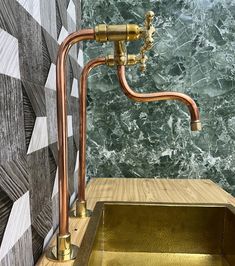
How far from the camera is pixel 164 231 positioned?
3.06 feet

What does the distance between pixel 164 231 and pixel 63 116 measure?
1.92 ft

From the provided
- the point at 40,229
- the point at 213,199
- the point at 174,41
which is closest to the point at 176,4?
the point at 174,41

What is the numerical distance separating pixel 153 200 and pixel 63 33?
2.17ft

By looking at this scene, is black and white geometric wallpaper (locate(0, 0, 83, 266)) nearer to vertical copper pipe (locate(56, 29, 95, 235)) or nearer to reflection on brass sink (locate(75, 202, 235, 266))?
vertical copper pipe (locate(56, 29, 95, 235))

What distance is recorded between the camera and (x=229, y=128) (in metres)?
1.36

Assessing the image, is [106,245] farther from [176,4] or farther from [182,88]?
[176,4]

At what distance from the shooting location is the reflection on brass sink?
0.91 meters

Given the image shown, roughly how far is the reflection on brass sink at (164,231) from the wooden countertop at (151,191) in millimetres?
73

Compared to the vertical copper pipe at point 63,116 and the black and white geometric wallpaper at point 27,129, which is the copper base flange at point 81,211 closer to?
the black and white geometric wallpaper at point 27,129

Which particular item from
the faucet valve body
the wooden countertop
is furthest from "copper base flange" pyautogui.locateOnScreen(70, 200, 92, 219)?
the faucet valve body

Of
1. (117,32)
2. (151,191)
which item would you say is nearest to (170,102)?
(151,191)

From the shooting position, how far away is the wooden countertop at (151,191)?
1.01m

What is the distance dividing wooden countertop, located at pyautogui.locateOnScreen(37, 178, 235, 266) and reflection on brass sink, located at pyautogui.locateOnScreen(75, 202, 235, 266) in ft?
0.24

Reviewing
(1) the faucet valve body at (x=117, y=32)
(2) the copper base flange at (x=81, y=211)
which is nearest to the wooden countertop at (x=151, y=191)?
(2) the copper base flange at (x=81, y=211)
